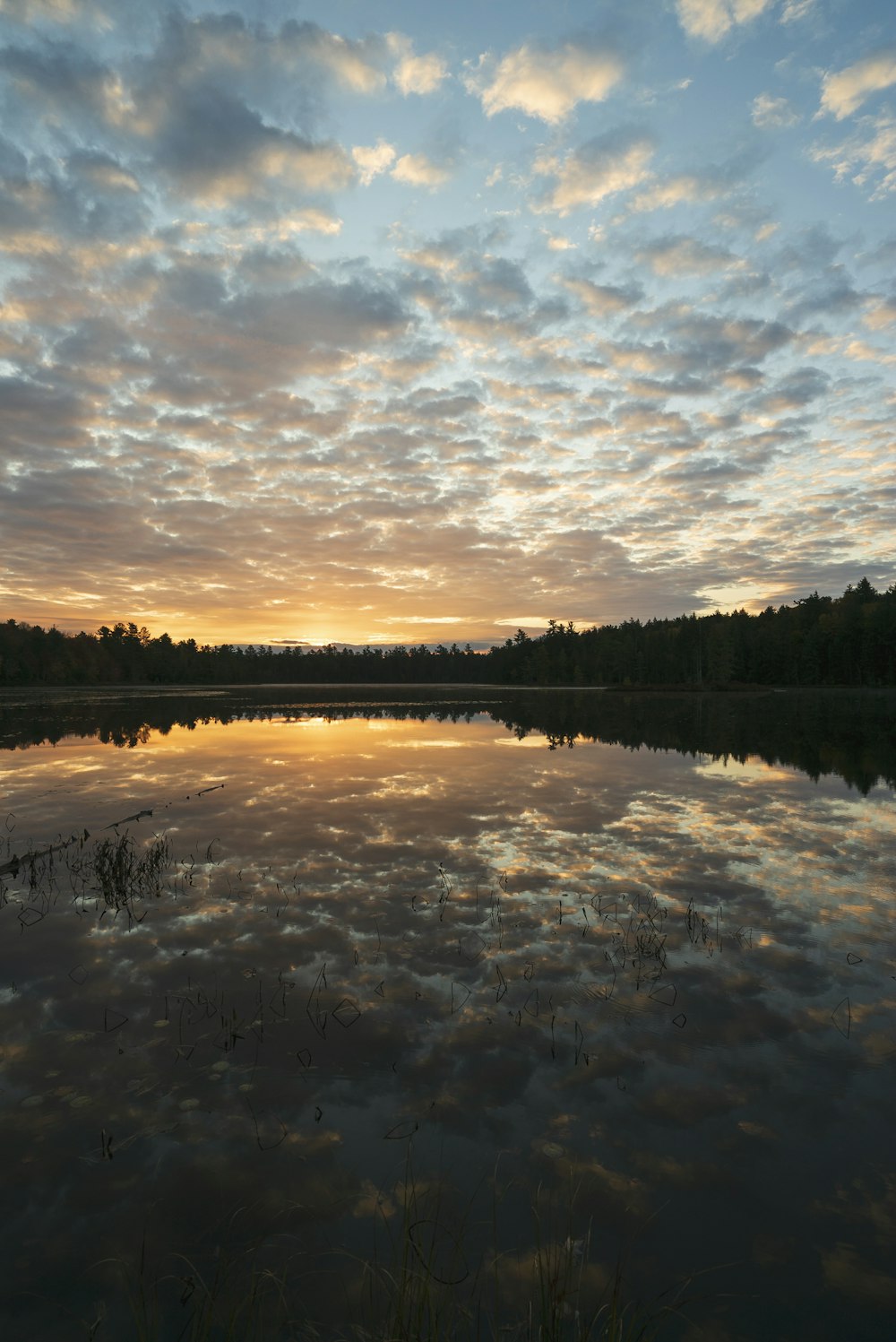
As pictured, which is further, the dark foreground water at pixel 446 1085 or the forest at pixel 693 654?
the forest at pixel 693 654

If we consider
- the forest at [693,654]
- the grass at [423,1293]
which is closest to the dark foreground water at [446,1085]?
the grass at [423,1293]

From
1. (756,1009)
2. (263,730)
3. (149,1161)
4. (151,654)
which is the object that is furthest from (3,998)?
(151,654)

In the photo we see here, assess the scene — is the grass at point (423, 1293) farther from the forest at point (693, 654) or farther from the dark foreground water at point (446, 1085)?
the forest at point (693, 654)

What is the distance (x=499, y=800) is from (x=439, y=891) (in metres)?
7.93

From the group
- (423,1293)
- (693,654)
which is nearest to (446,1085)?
(423,1293)

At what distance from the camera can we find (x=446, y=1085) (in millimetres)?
5816

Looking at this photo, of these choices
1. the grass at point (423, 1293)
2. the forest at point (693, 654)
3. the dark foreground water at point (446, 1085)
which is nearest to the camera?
the grass at point (423, 1293)

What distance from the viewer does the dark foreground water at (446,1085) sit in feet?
12.8

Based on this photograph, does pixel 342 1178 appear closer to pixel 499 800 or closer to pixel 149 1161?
pixel 149 1161

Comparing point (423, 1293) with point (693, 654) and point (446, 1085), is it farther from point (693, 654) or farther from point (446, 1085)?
point (693, 654)

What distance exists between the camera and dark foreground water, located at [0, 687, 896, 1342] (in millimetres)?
3906

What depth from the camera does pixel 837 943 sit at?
8.91m

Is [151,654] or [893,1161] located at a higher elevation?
[151,654]

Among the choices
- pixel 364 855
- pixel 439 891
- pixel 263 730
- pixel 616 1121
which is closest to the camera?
pixel 616 1121
